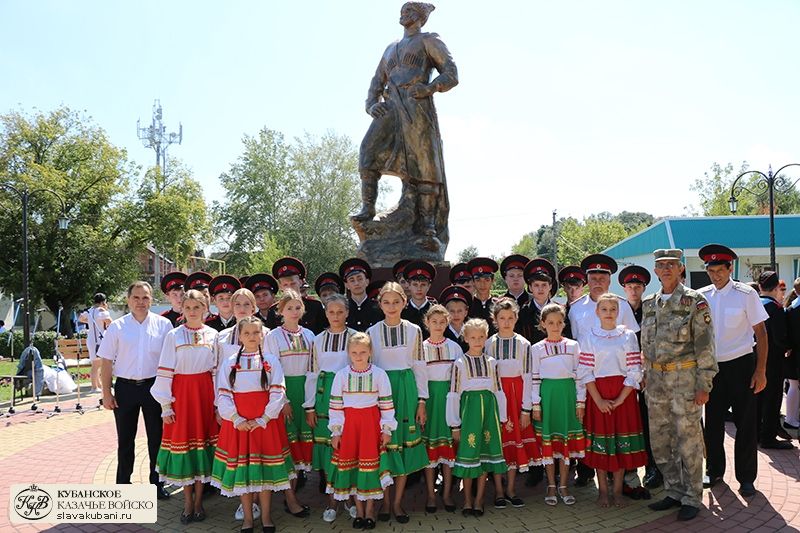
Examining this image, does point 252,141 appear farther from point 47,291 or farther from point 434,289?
point 434,289

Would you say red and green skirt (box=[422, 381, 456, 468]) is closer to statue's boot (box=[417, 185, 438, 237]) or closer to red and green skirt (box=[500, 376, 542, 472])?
red and green skirt (box=[500, 376, 542, 472])

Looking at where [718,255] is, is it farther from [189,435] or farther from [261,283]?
[189,435]

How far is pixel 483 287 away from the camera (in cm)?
591

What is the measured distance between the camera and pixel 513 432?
470cm

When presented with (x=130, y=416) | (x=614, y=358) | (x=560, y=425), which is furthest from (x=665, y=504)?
(x=130, y=416)

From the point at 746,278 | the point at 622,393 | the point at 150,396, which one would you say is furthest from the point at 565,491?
the point at 746,278

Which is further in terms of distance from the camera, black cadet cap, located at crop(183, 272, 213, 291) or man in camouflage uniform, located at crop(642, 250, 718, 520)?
black cadet cap, located at crop(183, 272, 213, 291)

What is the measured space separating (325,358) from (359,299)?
4.07ft

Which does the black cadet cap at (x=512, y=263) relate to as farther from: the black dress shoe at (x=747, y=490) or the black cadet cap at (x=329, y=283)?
the black dress shoe at (x=747, y=490)

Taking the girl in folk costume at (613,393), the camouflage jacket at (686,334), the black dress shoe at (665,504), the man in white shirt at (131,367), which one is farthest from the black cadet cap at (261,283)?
the black dress shoe at (665,504)

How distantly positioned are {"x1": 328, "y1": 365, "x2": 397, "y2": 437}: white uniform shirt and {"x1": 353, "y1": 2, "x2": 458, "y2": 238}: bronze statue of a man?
380 cm

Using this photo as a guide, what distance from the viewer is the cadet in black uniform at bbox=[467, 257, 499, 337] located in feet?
18.5

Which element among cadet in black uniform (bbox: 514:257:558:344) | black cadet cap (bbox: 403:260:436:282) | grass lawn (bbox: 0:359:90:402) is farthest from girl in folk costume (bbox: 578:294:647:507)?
grass lawn (bbox: 0:359:90:402)

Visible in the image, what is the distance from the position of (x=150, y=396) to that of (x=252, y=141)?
40.1 meters
